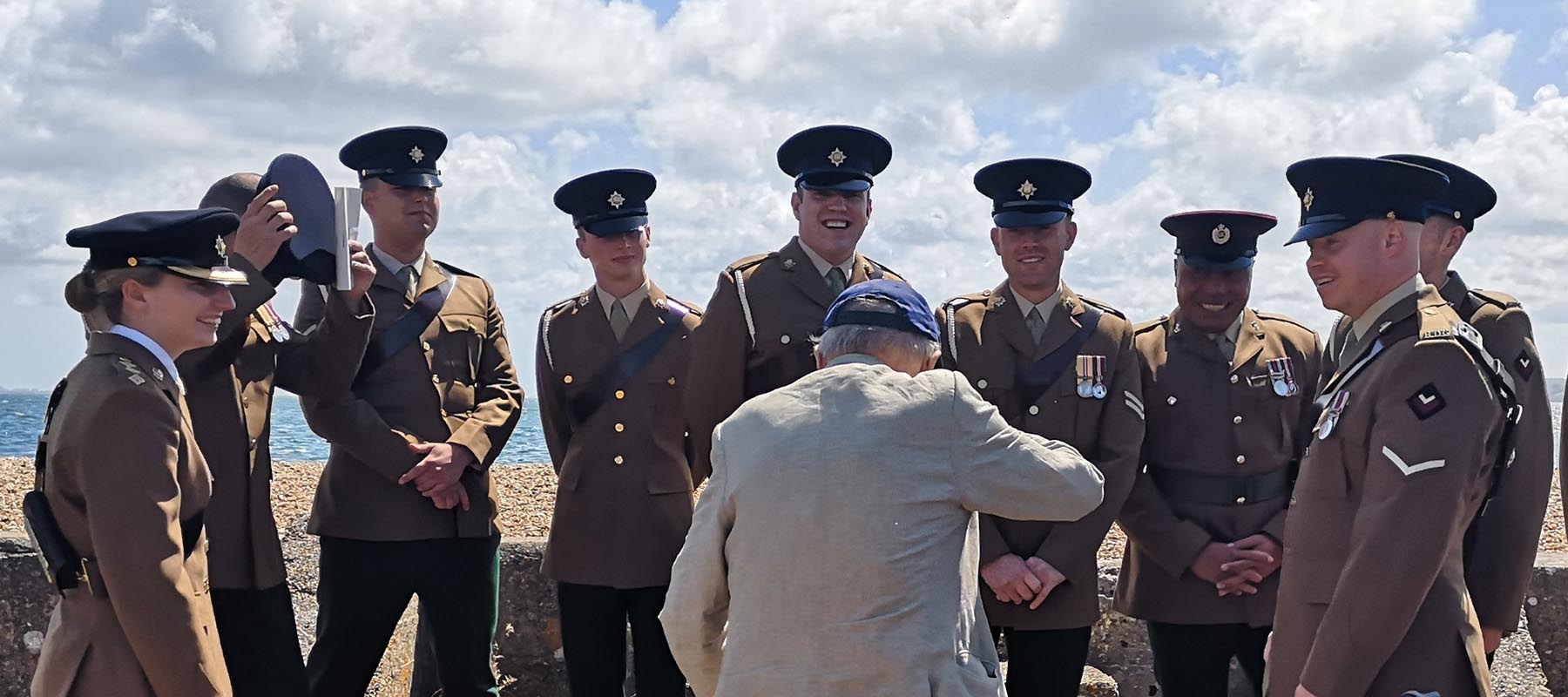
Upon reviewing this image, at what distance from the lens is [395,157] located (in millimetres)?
5281

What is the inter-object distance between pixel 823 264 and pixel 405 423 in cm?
158

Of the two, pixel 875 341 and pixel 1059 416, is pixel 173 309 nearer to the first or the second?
pixel 875 341

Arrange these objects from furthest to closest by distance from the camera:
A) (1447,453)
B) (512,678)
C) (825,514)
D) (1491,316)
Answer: (512,678) < (1491,316) < (1447,453) < (825,514)

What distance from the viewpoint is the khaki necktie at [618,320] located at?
17.7 feet

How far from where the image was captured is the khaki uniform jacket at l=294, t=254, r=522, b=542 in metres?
4.97

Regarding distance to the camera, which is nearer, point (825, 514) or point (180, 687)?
point (825, 514)

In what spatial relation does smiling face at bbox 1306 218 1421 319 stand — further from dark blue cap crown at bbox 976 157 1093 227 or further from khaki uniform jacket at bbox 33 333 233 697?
khaki uniform jacket at bbox 33 333 233 697

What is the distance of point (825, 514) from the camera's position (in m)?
A: 3.05

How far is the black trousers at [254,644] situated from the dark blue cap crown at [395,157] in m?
1.57

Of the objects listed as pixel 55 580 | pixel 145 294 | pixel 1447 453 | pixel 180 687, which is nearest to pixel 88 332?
pixel 145 294

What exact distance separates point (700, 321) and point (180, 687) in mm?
2232

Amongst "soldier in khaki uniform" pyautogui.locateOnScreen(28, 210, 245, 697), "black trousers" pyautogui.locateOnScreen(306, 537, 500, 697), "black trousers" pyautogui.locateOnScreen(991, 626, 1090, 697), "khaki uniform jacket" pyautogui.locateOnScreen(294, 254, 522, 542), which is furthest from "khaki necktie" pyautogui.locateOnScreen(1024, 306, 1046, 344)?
"soldier in khaki uniform" pyautogui.locateOnScreen(28, 210, 245, 697)

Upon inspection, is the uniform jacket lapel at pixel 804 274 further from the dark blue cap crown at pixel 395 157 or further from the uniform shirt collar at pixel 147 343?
the uniform shirt collar at pixel 147 343

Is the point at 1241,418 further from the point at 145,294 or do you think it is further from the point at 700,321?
the point at 145,294
